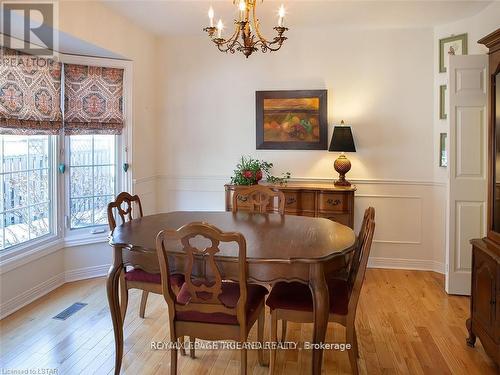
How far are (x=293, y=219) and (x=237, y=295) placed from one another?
0.90m

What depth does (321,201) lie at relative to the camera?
417cm

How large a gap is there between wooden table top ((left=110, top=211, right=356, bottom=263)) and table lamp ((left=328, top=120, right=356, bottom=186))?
152 cm

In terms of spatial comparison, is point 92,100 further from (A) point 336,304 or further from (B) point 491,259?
(B) point 491,259

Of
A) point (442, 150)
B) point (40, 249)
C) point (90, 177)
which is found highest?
point (442, 150)

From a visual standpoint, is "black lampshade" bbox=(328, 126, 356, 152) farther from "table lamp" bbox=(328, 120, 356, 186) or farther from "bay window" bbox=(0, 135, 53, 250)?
"bay window" bbox=(0, 135, 53, 250)

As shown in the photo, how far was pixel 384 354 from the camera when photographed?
2.68m

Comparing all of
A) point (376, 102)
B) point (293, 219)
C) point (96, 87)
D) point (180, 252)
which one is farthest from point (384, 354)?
point (96, 87)

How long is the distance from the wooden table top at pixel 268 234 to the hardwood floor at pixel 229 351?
82 cm

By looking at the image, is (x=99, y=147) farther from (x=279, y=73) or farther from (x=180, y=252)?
(x=180, y=252)

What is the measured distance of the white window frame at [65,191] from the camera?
3.49 meters

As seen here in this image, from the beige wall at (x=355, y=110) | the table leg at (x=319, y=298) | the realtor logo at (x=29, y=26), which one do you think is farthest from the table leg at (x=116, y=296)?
the beige wall at (x=355, y=110)

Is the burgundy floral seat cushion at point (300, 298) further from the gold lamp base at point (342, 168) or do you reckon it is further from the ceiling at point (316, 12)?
the ceiling at point (316, 12)

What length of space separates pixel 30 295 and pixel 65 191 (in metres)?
1.03

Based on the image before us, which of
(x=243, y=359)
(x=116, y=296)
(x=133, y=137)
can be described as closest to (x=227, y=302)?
(x=243, y=359)
